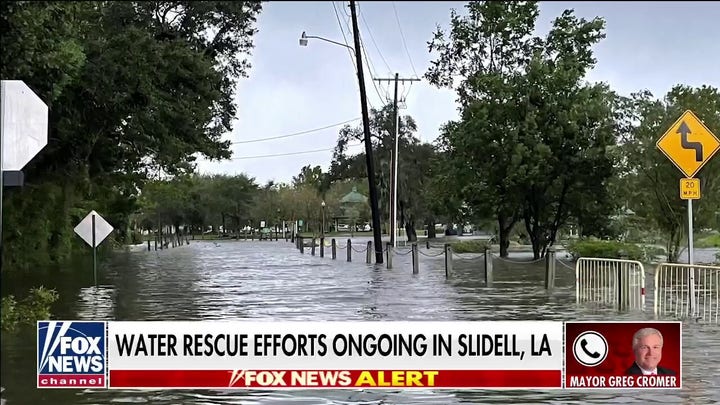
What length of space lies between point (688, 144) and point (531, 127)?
1789cm

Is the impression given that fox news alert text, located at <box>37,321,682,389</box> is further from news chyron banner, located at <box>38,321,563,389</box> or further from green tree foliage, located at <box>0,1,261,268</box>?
green tree foliage, located at <box>0,1,261,268</box>

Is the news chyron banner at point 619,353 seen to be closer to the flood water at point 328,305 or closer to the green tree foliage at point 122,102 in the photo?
the flood water at point 328,305

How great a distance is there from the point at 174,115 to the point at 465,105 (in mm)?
16498

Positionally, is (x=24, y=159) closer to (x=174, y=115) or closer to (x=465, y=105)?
(x=174, y=115)

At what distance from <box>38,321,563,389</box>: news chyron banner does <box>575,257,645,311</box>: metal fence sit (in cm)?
930

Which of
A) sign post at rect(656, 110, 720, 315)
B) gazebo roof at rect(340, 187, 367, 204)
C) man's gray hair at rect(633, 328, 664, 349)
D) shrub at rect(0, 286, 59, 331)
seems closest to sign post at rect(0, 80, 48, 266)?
shrub at rect(0, 286, 59, 331)

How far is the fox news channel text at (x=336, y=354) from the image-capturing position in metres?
6.50

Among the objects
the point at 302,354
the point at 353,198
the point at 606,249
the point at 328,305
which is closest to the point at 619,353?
the point at 302,354

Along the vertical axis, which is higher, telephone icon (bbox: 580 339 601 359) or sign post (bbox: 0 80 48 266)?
sign post (bbox: 0 80 48 266)

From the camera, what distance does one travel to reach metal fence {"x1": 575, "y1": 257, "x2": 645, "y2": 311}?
16234mm

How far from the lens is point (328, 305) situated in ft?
55.8

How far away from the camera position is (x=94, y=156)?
29.7 m

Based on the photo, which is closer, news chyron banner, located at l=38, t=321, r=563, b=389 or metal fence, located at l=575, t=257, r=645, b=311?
news chyron banner, located at l=38, t=321, r=563, b=389

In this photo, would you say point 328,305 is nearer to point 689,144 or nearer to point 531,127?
point 689,144
